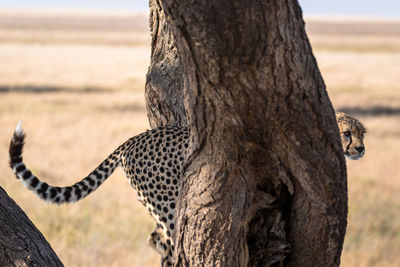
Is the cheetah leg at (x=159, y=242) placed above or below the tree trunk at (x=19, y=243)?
below

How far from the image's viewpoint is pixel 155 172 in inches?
107

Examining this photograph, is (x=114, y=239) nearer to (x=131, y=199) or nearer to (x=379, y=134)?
(x=131, y=199)

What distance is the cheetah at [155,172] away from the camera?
2691 mm

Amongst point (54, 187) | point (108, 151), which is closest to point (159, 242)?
point (54, 187)

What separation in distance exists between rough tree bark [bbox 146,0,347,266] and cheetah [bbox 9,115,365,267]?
0.56 metres

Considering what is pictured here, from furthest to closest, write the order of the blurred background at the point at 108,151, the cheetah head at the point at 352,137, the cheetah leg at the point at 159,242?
1. the blurred background at the point at 108,151
2. the cheetah head at the point at 352,137
3. the cheetah leg at the point at 159,242

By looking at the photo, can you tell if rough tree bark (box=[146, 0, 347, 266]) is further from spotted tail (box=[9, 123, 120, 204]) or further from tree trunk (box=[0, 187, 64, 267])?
spotted tail (box=[9, 123, 120, 204])

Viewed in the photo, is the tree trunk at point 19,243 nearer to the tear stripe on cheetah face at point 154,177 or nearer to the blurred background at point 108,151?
the tear stripe on cheetah face at point 154,177

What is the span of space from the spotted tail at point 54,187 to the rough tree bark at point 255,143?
0.89 m

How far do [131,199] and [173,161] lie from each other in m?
6.08

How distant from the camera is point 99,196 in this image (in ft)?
28.7

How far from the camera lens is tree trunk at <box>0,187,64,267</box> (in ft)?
6.97

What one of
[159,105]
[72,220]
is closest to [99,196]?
[72,220]

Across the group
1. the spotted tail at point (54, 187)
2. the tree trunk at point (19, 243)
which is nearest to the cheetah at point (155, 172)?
the spotted tail at point (54, 187)
